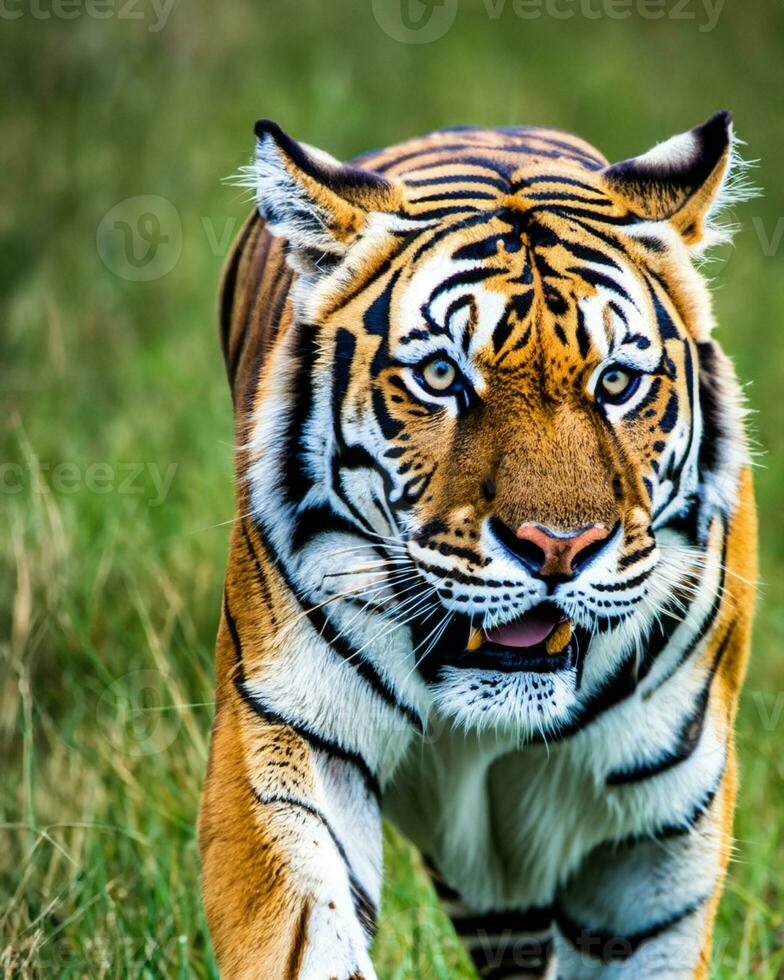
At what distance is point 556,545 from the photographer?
2.20 metres

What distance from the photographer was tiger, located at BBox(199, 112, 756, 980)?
231 centimetres

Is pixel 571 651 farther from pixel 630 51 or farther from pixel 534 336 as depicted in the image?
pixel 630 51

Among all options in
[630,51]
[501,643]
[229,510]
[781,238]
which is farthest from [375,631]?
[630,51]

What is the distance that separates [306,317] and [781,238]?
222 inches

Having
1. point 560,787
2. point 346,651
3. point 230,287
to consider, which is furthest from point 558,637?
point 230,287

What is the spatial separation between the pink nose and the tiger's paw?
2.13 ft

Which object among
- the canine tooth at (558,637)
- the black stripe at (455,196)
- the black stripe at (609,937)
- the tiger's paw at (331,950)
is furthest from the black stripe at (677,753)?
the black stripe at (455,196)

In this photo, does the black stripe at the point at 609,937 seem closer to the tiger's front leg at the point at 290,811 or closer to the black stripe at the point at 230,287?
the tiger's front leg at the point at 290,811

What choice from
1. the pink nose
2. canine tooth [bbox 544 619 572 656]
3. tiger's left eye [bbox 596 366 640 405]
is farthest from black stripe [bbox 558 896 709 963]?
tiger's left eye [bbox 596 366 640 405]

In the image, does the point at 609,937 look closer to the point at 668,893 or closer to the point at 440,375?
the point at 668,893

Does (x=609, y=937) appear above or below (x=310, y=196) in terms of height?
below

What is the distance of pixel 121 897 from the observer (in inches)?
124

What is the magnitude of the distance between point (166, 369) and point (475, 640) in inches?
147

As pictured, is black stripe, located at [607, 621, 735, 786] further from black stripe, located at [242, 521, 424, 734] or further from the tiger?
black stripe, located at [242, 521, 424, 734]
